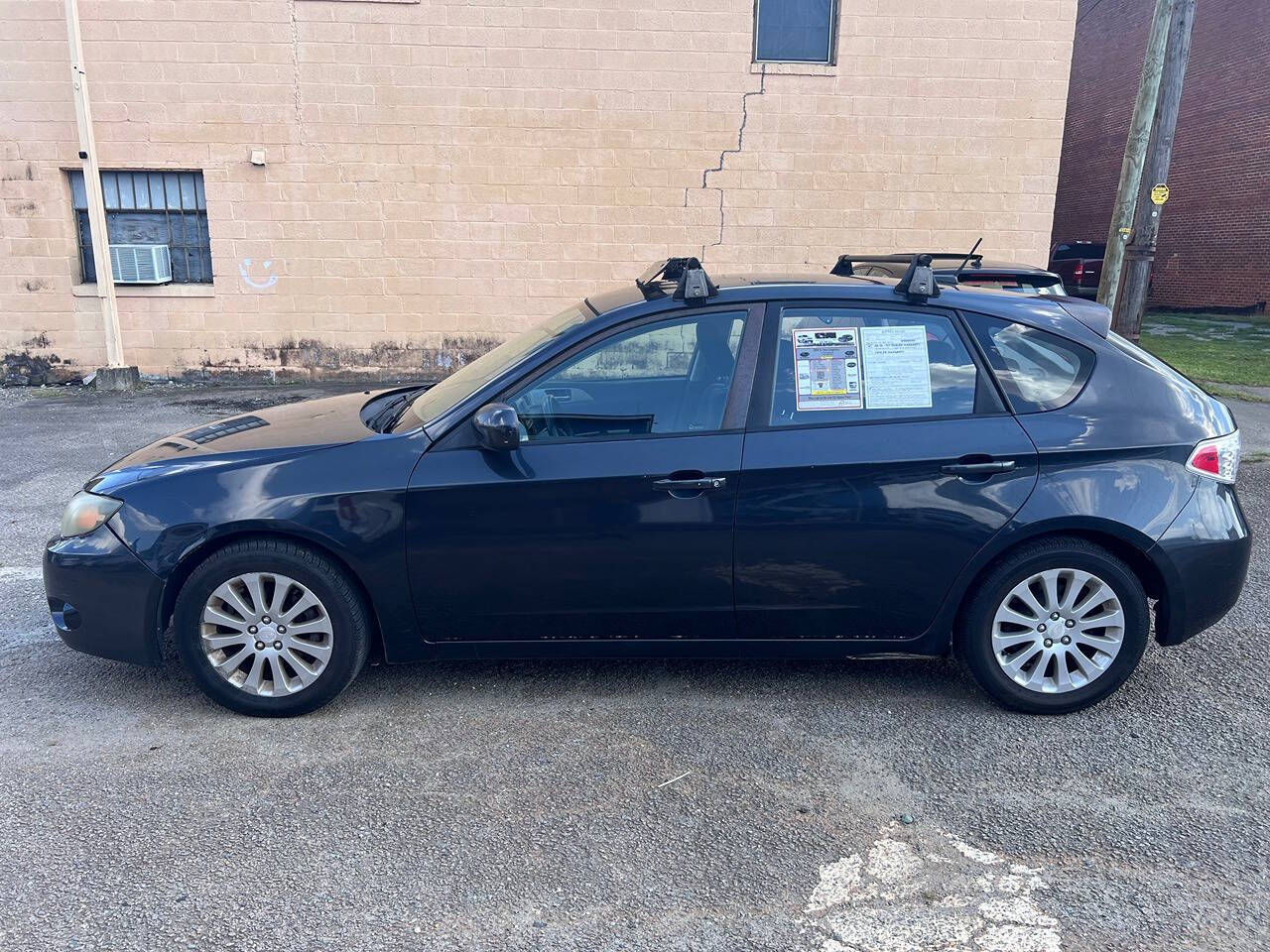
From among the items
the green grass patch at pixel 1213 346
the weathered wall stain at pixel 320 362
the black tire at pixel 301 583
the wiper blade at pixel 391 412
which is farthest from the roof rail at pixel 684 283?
the green grass patch at pixel 1213 346

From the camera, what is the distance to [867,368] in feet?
12.4

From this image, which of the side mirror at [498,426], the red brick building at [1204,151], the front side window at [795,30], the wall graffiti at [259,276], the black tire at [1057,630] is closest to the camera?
the side mirror at [498,426]

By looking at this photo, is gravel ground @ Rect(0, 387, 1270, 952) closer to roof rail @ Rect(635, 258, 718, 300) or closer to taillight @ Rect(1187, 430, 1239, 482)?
taillight @ Rect(1187, 430, 1239, 482)

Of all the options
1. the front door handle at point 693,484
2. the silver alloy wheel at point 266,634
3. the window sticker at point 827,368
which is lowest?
the silver alloy wheel at point 266,634

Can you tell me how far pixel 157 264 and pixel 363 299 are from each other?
2410mm

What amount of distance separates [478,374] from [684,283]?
0.97 m

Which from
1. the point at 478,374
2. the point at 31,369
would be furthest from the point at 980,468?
the point at 31,369

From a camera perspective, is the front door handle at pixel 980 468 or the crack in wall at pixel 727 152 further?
the crack in wall at pixel 727 152

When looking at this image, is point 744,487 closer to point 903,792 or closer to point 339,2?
point 903,792

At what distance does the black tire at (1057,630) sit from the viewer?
3.68m

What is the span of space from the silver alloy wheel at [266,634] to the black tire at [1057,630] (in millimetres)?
2470

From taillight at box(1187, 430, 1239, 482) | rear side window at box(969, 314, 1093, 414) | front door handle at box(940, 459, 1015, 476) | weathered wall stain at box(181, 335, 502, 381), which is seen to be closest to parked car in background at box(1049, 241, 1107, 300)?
weathered wall stain at box(181, 335, 502, 381)

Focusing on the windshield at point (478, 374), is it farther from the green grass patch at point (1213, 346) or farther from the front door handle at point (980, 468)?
the green grass patch at point (1213, 346)

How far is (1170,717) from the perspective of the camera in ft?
12.4
